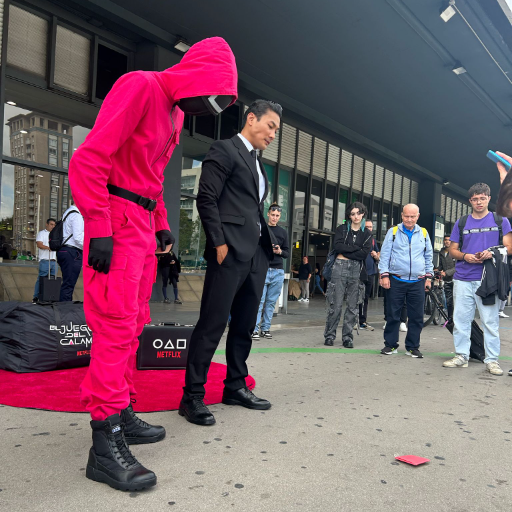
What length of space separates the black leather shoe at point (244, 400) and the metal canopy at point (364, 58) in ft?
27.4

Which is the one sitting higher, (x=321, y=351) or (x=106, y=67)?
(x=106, y=67)

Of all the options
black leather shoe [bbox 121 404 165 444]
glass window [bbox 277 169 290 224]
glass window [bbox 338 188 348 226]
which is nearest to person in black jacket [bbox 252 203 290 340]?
black leather shoe [bbox 121 404 165 444]

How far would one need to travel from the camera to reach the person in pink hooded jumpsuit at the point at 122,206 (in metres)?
2.16

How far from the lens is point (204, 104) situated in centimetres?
246

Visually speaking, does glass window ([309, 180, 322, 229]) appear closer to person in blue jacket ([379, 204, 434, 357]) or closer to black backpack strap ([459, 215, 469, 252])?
person in blue jacket ([379, 204, 434, 357])

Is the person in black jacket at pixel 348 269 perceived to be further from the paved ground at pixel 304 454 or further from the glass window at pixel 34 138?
the glass window at pixel 34 138

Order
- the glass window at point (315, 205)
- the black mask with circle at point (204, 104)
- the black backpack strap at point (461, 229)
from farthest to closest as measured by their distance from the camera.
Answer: the glass window at point (315, 205), the black backpack strap at point (461, 229), the black mask with circle at point (204, 104)

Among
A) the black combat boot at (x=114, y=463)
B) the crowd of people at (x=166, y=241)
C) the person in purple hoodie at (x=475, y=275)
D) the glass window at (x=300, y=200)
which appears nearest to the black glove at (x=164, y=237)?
the crowd of people at (x=166, y=241)

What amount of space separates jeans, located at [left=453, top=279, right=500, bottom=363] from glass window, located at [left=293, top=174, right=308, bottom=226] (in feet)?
37.6

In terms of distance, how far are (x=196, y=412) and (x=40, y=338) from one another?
1.85 metres

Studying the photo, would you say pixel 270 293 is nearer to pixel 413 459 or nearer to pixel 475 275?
pixel 475 275

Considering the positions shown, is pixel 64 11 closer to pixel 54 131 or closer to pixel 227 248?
pixel 54 131

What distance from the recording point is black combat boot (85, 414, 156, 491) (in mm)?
2074

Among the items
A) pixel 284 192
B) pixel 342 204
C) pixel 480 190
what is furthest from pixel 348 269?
pixel 342 204
